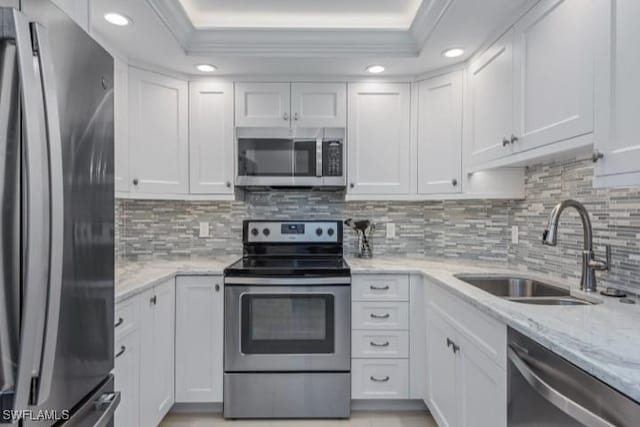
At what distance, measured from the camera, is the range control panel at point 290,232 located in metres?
2.65

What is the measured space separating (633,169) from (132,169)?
2.44 metres

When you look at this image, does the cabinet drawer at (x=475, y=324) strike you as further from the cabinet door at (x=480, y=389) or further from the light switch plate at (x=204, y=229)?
the light switch plate at (x=204, y=229)

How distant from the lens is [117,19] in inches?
71.2

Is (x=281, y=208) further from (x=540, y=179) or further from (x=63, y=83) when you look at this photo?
(x=63, y=83)

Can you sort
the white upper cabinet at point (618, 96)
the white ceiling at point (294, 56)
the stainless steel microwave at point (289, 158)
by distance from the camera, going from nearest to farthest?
the white upper cabinet at point (618, 96) → the white ceiling at point (294, 56) → the stainless steel microwave at point (289, 158)

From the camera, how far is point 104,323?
3.61 ft

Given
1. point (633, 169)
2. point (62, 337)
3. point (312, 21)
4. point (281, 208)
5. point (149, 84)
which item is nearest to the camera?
point (62, 337)

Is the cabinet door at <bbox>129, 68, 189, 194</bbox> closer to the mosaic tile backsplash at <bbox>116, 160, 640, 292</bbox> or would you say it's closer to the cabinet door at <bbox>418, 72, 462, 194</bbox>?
the mosaic tile backsplash at <bbox>116, 160, 640, 292</bbox>

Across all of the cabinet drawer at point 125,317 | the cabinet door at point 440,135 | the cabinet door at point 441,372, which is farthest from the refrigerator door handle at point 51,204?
the cabinet door at point 440,135

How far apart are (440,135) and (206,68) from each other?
160 cm

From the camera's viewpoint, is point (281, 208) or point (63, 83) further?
point (281, 208)

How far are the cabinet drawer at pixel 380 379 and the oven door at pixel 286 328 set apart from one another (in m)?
0.11

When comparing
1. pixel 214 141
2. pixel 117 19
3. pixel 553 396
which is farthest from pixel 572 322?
pixel 117 19

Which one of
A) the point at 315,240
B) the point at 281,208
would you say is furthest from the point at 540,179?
the point at 281,208
